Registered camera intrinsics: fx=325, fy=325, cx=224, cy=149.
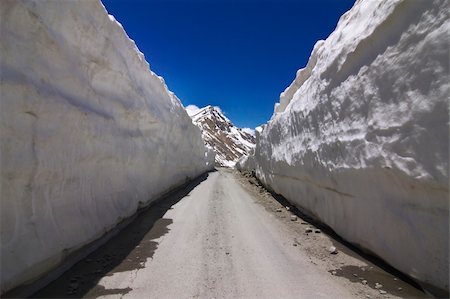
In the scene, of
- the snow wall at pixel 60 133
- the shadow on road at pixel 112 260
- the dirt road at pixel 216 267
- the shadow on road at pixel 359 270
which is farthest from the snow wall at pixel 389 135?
the snow wall at pixel 60 133

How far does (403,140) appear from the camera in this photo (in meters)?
4.82

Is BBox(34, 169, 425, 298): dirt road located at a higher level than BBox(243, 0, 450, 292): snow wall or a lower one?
lower

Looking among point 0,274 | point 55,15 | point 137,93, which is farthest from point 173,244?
point 137,93

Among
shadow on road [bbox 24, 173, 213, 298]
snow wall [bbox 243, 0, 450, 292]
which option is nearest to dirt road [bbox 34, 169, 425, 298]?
shadow on road [bbox 24, 173, 213, 298]

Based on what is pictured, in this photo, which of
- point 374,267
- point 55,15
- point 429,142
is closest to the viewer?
point 429,142

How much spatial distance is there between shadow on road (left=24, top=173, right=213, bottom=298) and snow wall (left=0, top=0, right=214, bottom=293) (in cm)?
33

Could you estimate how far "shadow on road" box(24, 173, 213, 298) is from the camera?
450 cm

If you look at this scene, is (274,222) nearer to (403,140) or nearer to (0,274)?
(403,140)

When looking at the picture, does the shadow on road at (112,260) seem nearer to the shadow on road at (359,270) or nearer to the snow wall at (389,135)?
the shadow on road at (359,270)

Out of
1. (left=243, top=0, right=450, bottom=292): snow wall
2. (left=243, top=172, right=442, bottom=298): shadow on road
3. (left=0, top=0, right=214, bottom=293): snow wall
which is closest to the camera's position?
(left=243, top=0, right=450, bottom=292): snow wall

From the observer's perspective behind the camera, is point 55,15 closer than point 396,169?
No

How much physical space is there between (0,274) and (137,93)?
8318 mm

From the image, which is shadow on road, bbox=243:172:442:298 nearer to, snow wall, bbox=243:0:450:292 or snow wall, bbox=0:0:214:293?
snow wall, bbox=243:0:450:292

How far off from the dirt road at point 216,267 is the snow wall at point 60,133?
632 mm
